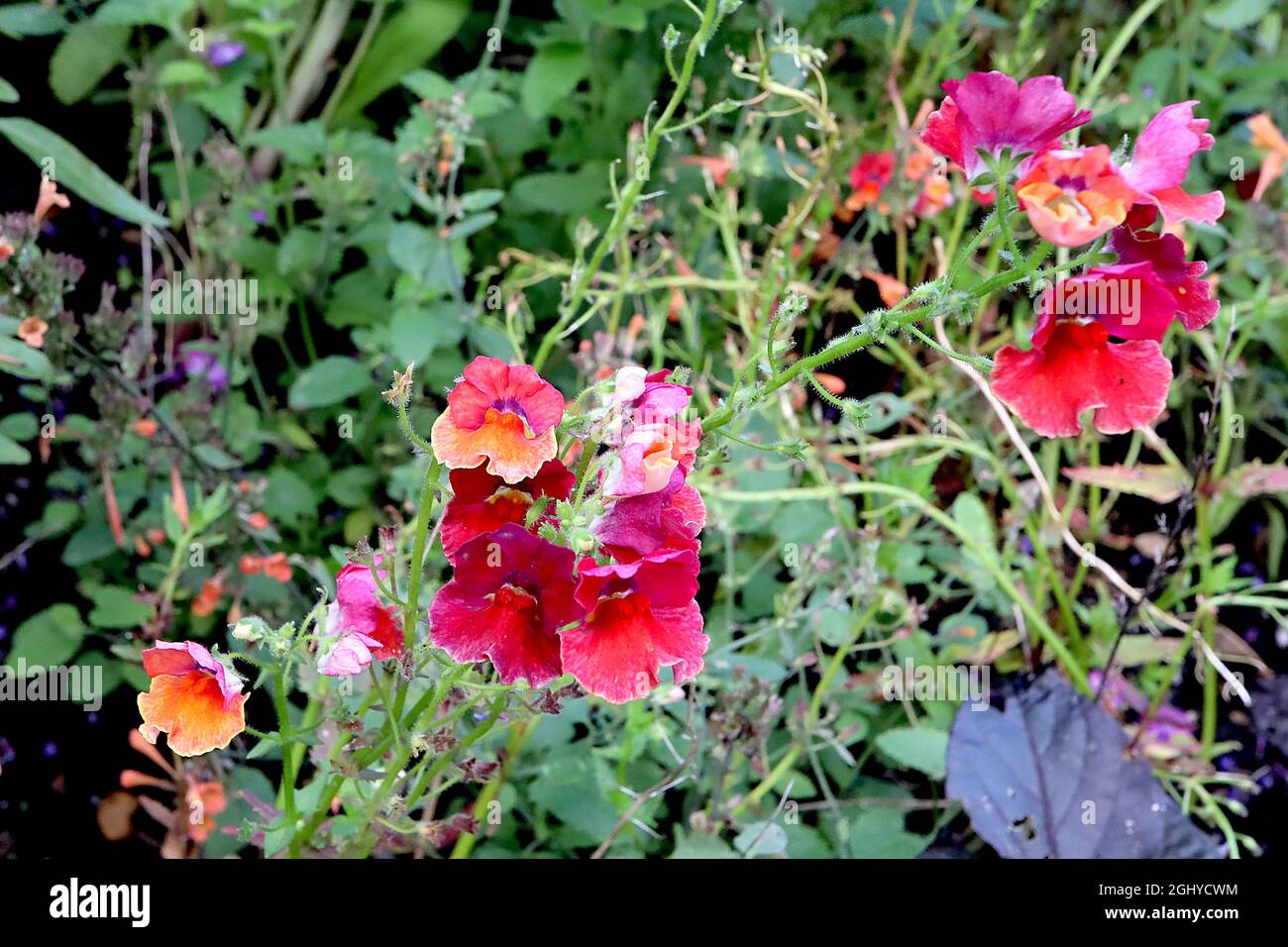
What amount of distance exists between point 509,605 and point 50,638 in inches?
36.5

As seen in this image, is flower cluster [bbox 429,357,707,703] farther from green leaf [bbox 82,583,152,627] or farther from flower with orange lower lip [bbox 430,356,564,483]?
green leaf [bbox 82,583,152,627]

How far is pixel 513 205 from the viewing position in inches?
64.9

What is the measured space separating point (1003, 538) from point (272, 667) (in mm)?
1200

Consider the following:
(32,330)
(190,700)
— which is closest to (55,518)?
(32,330)

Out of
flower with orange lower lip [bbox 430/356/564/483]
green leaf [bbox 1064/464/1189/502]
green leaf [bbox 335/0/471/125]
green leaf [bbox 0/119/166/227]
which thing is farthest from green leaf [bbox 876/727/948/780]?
green leaf [bbox 335/0/471/125]

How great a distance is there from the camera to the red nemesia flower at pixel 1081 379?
0.62 m

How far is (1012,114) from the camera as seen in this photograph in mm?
611

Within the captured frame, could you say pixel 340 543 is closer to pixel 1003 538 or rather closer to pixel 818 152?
pixel 818 152

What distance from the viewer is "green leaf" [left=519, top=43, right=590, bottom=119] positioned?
4.94ft

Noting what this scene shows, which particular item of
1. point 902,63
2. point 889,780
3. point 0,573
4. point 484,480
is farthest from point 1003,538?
point 0,573

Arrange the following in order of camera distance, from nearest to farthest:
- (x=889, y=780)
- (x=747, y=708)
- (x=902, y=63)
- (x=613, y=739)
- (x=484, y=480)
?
(x=484, y=480) < (x=747, y=708) < (x=613, y=739) < (x=889, y=780) < (x=902, y=63)

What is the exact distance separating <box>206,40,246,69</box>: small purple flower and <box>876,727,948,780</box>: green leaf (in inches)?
50.2

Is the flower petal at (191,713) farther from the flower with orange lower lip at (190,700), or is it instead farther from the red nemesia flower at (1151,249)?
the red nemesia flower at (1151,249)

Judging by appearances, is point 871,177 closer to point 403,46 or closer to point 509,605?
point 403,46
